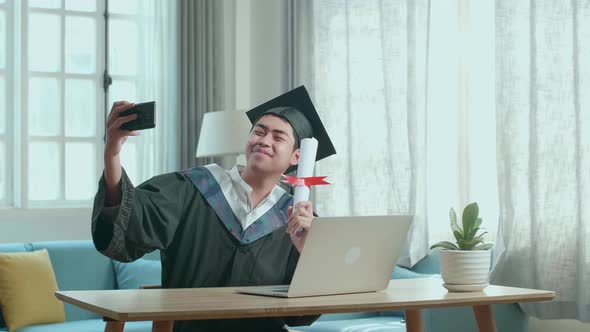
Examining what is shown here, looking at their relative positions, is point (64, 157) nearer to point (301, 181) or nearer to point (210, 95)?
point (210, 95)

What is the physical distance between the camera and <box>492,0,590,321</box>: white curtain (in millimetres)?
3986

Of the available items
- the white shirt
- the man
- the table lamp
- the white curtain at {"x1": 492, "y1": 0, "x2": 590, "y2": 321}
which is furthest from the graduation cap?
the table lamp

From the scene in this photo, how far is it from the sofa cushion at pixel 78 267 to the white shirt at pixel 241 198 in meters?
2.37

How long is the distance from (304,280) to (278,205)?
0.60m

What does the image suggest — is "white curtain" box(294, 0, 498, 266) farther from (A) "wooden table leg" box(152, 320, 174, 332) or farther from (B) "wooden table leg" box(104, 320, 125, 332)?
(A) "wooden table leg" box(152, 320, 174, 332)

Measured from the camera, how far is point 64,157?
590 cm

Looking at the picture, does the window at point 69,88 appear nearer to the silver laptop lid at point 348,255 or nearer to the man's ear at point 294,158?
the man's ear at point 294,158

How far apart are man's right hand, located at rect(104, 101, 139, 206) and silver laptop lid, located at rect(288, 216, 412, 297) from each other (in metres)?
0.45

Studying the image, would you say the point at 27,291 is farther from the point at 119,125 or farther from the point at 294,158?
the point at 119,125

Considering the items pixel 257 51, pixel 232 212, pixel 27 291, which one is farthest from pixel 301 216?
pixel 257 51

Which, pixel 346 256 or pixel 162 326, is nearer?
pixel 162 326

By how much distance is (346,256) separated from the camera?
2152 millimetres

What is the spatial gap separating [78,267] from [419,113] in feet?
6.34

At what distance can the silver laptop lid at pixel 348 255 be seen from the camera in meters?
2.05
